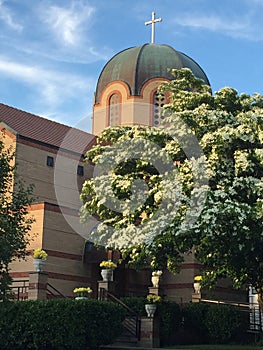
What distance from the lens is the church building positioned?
102 ft

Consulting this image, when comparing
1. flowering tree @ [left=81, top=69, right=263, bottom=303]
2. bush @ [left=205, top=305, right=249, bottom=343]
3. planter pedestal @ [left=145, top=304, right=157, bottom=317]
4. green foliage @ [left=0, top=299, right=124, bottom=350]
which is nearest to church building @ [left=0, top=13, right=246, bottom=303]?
bush @ [left=205, top=305, right=249, bottom=343]

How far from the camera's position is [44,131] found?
3916 centimetres

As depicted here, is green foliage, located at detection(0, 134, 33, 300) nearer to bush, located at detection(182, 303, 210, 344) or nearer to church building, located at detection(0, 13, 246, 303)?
church building, located at detection(0, 13, 246, 303)

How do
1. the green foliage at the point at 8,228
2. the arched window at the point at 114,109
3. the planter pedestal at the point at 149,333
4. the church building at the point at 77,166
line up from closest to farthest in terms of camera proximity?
the green foliage at the point at 8,228 → the planter pedestal at the point at 149,333 → the church building at the point at 77,166 → the arched window at the point at 114,109

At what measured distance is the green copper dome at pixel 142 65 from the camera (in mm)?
45491

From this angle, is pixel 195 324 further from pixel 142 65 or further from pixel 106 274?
pixel 142 65

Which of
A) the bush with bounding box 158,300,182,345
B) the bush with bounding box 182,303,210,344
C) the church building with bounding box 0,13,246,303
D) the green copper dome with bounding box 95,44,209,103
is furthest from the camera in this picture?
the green copper dome with bounding box 95,44,209,103

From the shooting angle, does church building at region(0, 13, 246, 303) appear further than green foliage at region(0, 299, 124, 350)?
Yes

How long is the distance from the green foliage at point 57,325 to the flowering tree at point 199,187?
2403 mm

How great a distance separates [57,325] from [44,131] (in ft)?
64.9

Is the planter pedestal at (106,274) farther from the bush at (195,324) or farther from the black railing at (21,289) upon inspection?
the bush at (195,324)

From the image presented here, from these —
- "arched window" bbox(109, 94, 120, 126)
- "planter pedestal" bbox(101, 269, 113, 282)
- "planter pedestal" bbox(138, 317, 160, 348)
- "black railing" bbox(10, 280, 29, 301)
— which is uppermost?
"arched window" bbox(109, 94, 120, 126)

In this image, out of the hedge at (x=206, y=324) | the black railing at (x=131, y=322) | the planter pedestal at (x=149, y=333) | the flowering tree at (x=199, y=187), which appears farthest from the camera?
the hedge at (x=206, y=324)

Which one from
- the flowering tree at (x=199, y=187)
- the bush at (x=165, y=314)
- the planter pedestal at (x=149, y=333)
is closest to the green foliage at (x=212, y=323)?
the bush at (x=165, y=314)
